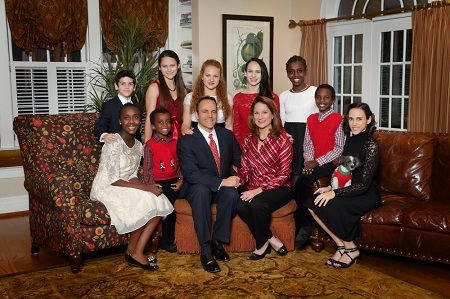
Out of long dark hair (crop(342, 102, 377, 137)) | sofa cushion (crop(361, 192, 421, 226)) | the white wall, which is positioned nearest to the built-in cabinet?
the white wall

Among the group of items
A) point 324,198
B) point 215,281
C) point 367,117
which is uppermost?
point 367,117

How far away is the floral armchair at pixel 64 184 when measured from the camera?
372 centimetres

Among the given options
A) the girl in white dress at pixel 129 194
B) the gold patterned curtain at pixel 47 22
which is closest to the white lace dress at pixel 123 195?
the girl in white dress at pixel 129 194

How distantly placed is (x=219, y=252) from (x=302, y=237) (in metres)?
0.70

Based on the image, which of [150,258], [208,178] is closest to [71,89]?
[208,178]

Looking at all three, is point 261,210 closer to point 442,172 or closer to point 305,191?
point 305,191

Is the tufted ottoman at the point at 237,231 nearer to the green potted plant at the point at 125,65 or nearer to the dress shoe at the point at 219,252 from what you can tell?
the dress shoe at the point at 219,252

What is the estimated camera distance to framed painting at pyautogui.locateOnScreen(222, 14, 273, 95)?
625cm

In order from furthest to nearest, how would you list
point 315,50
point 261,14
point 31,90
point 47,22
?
point 261,14 → point 315,50 → point 31,90 → point 47,22

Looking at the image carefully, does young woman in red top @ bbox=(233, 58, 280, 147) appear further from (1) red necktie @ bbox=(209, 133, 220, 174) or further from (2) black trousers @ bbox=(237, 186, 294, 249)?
(2) black trousers @ bbox=(237, 186, 294, 249)

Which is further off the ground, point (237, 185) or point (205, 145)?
point (205, 145)

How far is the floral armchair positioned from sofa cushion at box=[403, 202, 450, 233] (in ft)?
6.59

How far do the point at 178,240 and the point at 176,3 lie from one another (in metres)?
3.41

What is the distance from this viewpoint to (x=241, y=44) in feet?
20.8
